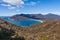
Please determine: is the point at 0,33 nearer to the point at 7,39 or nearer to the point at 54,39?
the point at 7,39

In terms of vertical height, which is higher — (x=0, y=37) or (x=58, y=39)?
(x=0, y=37)

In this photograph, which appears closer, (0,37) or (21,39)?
(0,37)

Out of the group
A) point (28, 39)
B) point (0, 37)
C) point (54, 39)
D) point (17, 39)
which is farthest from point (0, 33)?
point (54, 39)

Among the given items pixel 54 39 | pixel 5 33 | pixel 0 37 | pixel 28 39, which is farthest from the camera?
pixel 54 39

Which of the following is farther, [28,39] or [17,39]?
[28,39]

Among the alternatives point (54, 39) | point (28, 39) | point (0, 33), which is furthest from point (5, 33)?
point (54, 39)

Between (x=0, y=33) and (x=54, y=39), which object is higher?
(x=0, y=33)

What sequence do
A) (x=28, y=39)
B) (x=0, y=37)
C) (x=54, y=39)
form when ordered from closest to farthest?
(x=0, y=37)
(x=28, y=39)
(x=54, y=39)

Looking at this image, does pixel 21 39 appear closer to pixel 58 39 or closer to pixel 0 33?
pixel 0 33

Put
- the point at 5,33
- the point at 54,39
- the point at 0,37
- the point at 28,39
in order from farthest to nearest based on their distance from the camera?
the point at 54,39 < the point at 28,39 < the point at 5,33 < the point at 0,37
